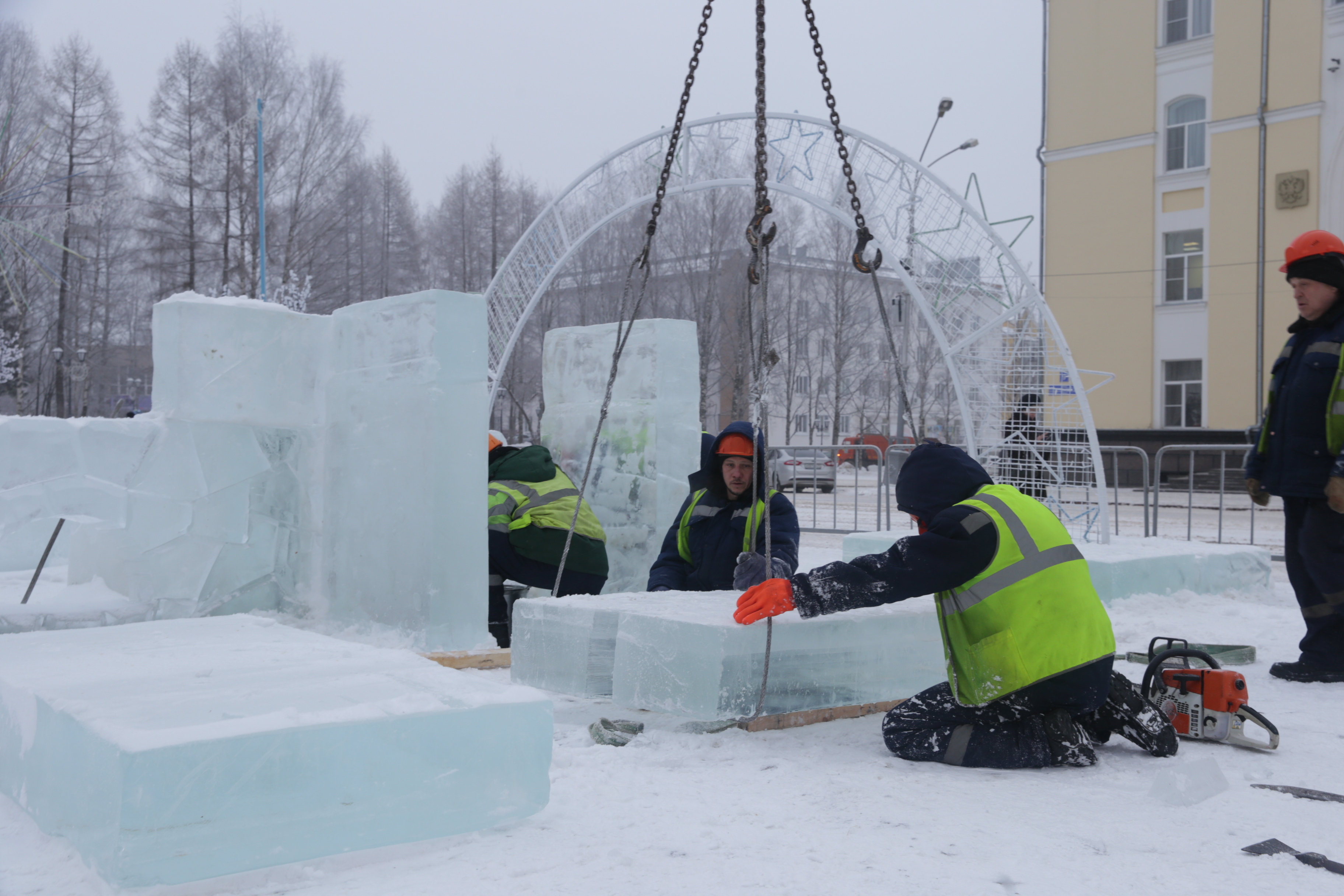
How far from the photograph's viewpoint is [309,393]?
17.6ft

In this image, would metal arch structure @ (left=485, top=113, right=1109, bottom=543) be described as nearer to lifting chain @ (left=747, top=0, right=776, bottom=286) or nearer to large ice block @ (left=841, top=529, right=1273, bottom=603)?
large ice block @ (left=841, top=529, right=1273, bottom=603)

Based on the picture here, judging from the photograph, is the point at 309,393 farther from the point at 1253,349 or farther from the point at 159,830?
→ the point at 1253,349

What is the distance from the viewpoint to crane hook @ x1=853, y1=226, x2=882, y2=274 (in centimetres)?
436

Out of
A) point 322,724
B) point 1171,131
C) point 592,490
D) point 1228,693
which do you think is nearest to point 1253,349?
point 1171,131

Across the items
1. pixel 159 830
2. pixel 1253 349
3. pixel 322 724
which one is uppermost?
pixel 1253 349

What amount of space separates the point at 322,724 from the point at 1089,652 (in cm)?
210

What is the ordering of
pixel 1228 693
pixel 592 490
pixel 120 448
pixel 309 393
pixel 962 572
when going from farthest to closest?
pixel 592 490
pixel 309 393
pixel 120 448
pixel 1228 693
pixel 962 572

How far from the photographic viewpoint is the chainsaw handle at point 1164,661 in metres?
3.54

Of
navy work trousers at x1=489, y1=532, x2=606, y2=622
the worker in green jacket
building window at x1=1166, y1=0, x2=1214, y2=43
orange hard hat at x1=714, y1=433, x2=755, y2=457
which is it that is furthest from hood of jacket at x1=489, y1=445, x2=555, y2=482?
building window at x1=1166, y1=0, x2=1214, y2=43

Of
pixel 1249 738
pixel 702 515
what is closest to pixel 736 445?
pixel 702 515

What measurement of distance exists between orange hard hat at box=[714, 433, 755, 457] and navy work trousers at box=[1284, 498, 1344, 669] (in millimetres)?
2224

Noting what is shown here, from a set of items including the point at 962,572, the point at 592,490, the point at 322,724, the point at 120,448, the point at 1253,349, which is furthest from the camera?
the point at 1253,349

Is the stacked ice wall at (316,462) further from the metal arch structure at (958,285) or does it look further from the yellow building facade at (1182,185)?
the yellow building facade at (1182,185)

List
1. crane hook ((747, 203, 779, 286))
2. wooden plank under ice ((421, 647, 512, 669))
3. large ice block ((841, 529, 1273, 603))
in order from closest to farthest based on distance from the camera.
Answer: crane hook ((747, 203, 779, 286)) < wooden plank under ice ((421, 647, 512, 669)) < large ice block ((841, 529, 1273, 603))
